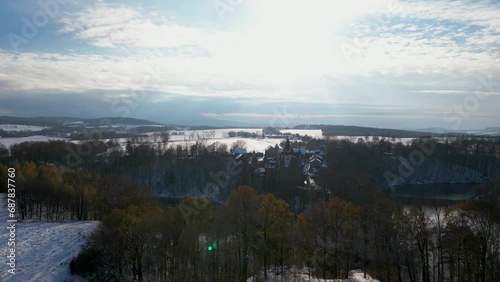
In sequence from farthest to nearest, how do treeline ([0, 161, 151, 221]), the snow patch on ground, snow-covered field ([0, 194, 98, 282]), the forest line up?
treeline ([0, 161, 151, 221]), snow-covered field ([0, 194, 98, 282]), the snow patch on ground, the forest

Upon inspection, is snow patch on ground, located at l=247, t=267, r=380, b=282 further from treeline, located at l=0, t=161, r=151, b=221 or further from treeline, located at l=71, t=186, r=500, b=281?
treeline, located at l=0, t=161, r=151, b=221

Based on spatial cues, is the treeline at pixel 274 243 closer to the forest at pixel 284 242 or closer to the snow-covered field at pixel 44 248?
the forest at pixel 284 242

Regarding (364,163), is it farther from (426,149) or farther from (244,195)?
(244,195)

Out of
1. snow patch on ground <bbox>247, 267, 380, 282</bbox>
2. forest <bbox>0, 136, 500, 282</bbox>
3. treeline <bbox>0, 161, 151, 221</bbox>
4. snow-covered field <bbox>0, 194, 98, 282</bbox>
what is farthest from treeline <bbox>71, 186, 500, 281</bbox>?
treeline <bbox>0, 161, 151, 221</bbox>

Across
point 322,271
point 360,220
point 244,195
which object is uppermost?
point 244,195

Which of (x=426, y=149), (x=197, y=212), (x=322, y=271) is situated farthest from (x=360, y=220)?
(x=426, y=149)

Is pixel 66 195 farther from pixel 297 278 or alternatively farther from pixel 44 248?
pixel 297 278
